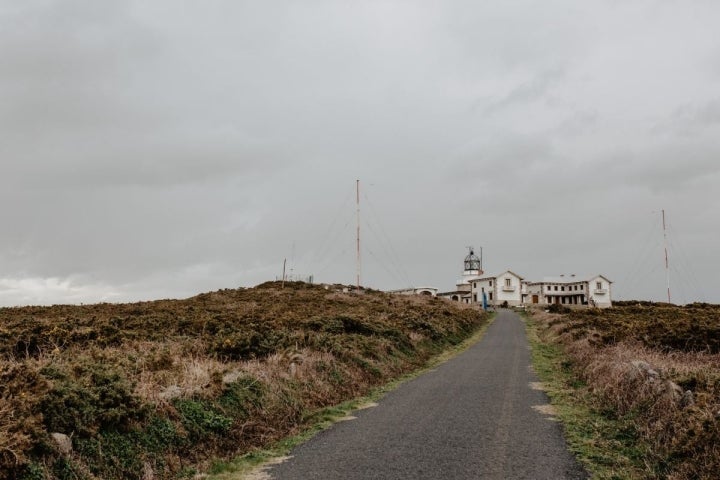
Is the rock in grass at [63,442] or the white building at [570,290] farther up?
the white building at [570,290]

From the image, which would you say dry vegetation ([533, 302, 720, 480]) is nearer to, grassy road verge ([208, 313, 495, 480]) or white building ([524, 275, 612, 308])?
grassy road verge ([208, 313, 495, 480])

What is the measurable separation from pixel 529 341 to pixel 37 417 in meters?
28.0

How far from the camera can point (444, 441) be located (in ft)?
30.4

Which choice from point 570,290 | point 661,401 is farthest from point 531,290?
point 661,401

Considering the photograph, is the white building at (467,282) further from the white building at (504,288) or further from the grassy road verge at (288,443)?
the grassy road verge at (288,443)

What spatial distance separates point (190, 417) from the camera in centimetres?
938

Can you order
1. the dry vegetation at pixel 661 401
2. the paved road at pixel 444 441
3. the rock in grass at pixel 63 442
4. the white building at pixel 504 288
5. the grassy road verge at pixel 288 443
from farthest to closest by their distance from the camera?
the white building at pixel 504 288 < the grassy road verge at pixel 288 443 < the paved road at pixel 444 441 < the dry vegetation at pixel 661 401 < the rock in grass at pixel 63 442

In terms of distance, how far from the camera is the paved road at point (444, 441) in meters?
7.76

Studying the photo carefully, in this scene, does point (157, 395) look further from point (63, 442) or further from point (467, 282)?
point (467, 282)

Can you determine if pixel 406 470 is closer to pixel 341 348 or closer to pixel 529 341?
pixel 341 348

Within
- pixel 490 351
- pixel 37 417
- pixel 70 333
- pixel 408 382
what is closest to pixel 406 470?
pixel 37 417

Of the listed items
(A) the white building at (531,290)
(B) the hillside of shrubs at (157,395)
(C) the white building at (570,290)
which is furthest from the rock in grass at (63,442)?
(C) the white building at (570,290)

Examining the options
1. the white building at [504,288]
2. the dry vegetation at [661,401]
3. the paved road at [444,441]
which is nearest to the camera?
the dry vegetation at [661,401]

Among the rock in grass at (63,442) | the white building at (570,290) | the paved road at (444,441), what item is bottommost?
the paved road at (444,441)
